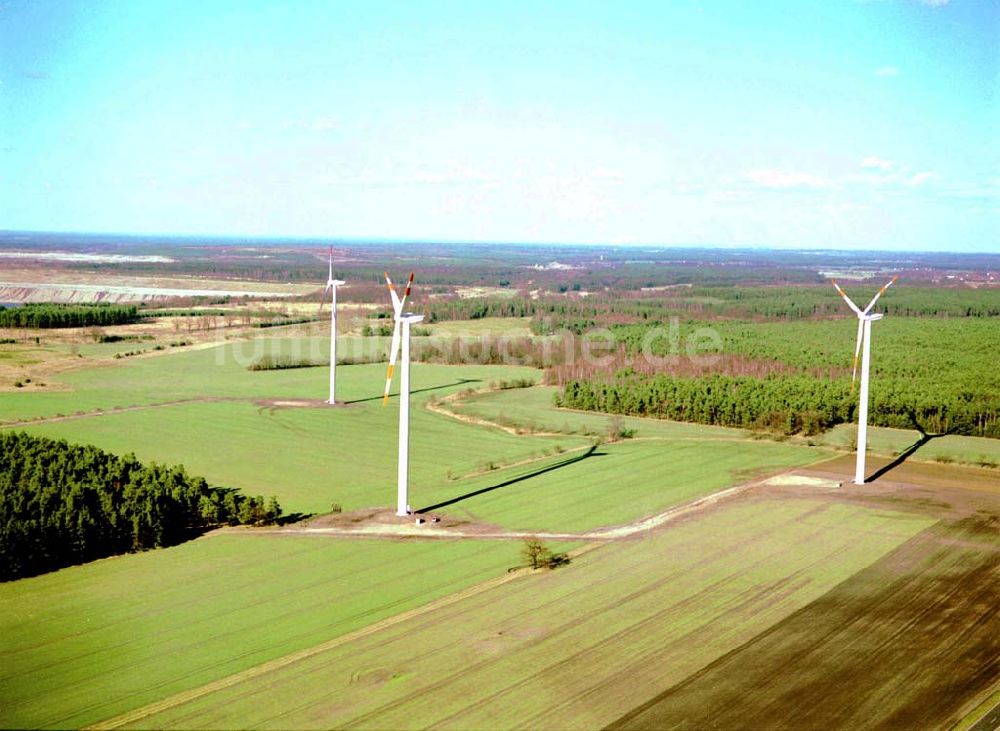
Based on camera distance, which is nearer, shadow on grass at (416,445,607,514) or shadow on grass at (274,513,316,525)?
shadow on grass at (274,513,316,525)

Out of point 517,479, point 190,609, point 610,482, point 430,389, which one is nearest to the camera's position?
point 190,609

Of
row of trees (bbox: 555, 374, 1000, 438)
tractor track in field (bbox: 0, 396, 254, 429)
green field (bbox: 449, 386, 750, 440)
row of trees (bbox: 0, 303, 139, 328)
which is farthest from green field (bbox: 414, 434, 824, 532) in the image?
row of trees (bbox: 0, 303, 139, 328)

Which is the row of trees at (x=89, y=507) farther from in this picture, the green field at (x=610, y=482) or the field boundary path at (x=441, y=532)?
the green field at (x=610, y=482)

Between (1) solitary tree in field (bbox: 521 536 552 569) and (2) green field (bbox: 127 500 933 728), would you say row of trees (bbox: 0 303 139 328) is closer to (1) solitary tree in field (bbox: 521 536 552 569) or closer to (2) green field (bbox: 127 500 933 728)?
(1) solitary tree in field (bbox: 521 536 552 569)

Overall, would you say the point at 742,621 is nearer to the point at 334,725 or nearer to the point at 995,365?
the point at 334,725

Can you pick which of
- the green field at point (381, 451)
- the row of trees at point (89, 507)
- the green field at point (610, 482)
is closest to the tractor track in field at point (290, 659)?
the green field at point (610, 482)

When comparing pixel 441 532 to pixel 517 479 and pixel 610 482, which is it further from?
pixel 610 482

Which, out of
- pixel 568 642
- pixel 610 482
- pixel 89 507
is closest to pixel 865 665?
pixel 568 642
